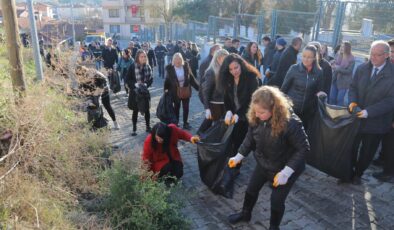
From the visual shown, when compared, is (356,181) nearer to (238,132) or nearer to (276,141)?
(238,132)

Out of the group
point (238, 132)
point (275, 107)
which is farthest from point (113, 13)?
point (275, 107)

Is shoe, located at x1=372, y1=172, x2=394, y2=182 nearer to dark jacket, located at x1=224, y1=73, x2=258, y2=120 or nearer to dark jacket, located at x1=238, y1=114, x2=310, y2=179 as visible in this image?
dark jacket, located at x1=224, y1=73, x2=258, y2=120

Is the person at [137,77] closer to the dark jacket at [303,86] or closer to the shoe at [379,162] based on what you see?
the dark jacket at [303,86]

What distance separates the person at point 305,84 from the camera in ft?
14.4

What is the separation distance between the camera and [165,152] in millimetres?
4504

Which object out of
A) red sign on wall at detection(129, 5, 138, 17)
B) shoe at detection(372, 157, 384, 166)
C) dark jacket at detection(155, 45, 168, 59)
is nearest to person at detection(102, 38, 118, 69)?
dark jacket at detection(155, 45, 168, 59)

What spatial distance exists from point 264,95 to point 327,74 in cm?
272

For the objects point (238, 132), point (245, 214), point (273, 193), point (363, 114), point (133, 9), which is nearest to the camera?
point (273, 193)

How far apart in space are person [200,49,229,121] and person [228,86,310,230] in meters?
1.98

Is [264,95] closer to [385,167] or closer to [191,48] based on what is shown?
[385,167]

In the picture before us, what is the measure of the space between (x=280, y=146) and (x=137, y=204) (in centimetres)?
151

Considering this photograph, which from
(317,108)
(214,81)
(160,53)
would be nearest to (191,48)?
(160,53)

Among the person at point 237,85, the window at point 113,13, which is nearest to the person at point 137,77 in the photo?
the person at point 237,85

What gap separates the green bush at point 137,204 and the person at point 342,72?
5374 mm
